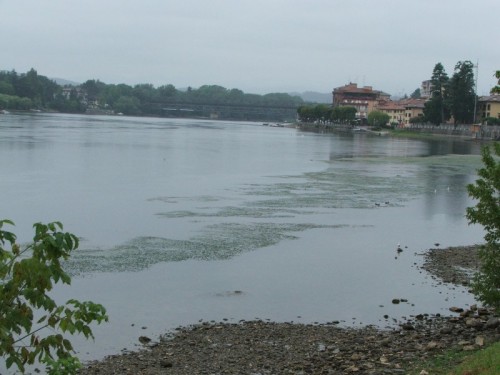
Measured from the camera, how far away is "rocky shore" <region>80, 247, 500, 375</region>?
12.4m

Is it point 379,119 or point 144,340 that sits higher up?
point 379,119

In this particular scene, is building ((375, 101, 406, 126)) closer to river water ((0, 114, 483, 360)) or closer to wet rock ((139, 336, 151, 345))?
river water ((0, 114, 483, 360))

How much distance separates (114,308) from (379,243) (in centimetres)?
1208

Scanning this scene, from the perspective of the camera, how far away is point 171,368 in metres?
12.4

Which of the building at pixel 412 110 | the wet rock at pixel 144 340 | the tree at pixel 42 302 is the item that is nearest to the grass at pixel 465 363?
the wet rock at pixel 144 340

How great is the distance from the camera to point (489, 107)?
136125 mm

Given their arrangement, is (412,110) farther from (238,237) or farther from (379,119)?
(238,237)

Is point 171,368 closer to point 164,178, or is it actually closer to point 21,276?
point 21,276

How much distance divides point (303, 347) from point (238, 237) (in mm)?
11849

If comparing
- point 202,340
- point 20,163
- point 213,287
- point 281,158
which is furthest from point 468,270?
point 281,158

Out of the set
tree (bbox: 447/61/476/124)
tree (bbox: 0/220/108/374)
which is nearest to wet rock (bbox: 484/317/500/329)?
tree (bbox: 0/220/108/374)

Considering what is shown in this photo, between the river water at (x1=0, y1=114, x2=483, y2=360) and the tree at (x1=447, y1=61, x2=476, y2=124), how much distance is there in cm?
7025

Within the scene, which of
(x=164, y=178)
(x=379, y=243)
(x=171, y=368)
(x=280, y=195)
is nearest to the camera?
(x=171, y=368)

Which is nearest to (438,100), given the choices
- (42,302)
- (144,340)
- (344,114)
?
(344,114)
